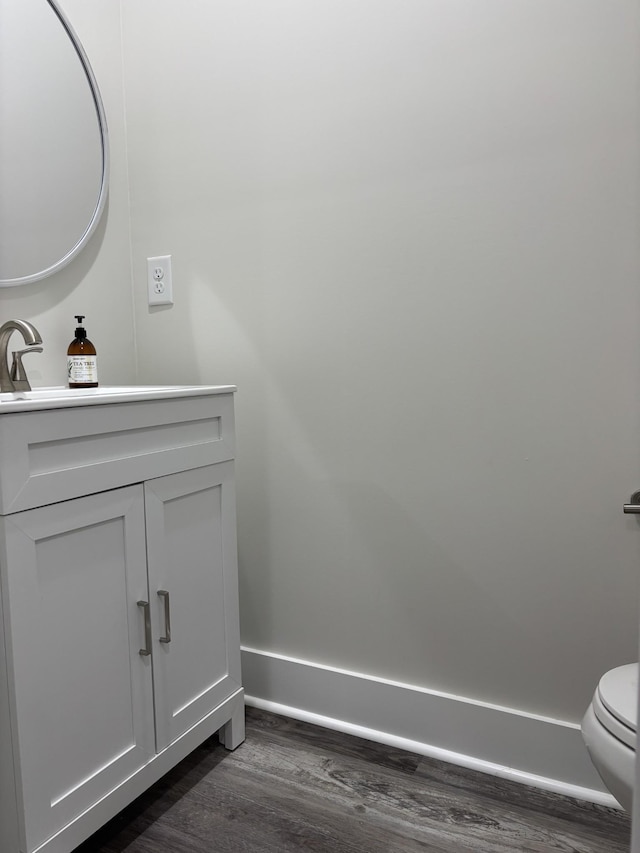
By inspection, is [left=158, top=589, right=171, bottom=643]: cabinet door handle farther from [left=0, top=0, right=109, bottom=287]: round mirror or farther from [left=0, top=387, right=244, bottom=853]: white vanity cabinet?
[left=0, top=0, right=109, bottom=287]: round mirror

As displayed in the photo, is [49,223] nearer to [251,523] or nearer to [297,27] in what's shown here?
[297,27]

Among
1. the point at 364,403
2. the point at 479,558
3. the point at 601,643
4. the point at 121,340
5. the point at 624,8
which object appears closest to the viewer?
the point at 624,8

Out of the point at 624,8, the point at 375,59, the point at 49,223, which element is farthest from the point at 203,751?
the point at 624,8

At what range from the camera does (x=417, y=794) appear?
1342 mm

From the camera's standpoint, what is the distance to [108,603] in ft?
3.74

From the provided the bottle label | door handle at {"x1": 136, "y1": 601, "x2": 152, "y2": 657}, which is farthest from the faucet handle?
door handle at {"x1": 136, "y1": 601, "x2": 152, "y2": 657}

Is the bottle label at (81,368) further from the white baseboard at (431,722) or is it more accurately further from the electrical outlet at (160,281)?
the white baseboard at (431,722)

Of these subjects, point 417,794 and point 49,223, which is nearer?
point 417,794

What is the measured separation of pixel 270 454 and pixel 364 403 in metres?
0.30

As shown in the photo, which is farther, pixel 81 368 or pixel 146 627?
pixel 81 368

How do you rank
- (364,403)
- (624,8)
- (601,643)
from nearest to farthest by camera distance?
(624,8)
(601,643)
(364,403)

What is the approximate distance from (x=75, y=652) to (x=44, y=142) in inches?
46.3

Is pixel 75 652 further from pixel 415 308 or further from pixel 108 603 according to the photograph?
pixel 415 308

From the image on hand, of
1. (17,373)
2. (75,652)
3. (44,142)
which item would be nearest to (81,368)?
(17,373)
